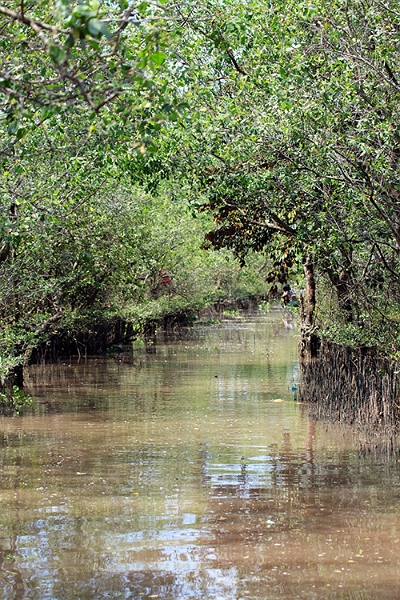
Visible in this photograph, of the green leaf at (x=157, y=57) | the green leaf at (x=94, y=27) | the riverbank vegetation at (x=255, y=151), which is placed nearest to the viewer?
the green leaf at (x=94, y=27)

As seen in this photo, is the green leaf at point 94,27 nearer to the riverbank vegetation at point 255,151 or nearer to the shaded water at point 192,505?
the riverbank vegetation at point 255,151

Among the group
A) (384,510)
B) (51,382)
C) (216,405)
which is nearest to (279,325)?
(51,382)

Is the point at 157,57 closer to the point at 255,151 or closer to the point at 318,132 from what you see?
the point at 318,132

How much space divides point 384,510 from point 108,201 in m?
11.3

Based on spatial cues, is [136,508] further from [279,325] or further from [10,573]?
[279,325]

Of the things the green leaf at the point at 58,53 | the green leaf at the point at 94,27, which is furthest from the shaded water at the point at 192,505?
the green leaf at the point at 94,27

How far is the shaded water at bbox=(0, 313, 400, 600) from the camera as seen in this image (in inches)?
251

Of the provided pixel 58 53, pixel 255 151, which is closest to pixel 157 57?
pixel 58 53

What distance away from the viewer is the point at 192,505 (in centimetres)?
859

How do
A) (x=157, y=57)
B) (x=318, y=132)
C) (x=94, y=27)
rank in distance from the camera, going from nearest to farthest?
1. (x=94, y=27)
2. (x=157, y=57)
3. (x=318, y=132)

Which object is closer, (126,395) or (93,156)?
(93,156)

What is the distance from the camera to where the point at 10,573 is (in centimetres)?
650

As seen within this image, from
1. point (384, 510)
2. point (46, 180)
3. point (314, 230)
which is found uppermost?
point (46, 180)

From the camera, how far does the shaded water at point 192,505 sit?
6375 millimetres
